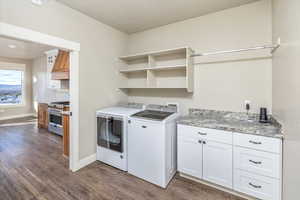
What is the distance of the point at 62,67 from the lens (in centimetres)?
393

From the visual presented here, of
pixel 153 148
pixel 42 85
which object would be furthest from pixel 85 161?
pixel 42 85

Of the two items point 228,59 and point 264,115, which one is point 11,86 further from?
point 264,115

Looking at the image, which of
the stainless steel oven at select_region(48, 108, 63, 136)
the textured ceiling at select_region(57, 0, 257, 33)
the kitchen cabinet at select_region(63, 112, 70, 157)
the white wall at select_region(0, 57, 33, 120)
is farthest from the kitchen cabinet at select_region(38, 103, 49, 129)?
the textured ceiling at select_region(57, 0, 257, 33)

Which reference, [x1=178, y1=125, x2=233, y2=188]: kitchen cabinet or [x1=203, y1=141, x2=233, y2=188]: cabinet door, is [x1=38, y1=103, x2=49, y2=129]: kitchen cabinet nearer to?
[x1=178, y1=125, x2=233, y2=188]: kitchen cabinet

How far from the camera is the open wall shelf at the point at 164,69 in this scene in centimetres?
248

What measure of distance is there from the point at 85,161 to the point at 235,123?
2.47 meters

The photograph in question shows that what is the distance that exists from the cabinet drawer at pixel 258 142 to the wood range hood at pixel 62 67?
399 cm

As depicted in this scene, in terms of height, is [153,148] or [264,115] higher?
[264,115]

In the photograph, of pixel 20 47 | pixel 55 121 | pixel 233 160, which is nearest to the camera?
pixel 233 160

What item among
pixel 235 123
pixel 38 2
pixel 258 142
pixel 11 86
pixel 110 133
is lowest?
pixel 110 133

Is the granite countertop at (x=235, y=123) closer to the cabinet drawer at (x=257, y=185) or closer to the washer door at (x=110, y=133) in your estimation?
the cabinet drawer at (x=257, y=185)

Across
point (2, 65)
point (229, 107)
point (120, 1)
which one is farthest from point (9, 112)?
point (229, 107)

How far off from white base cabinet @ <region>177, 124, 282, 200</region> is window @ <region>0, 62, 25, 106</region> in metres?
7.60

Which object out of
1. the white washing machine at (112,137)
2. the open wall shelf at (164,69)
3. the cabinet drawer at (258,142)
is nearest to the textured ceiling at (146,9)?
the open wall shelf at (164,69)
